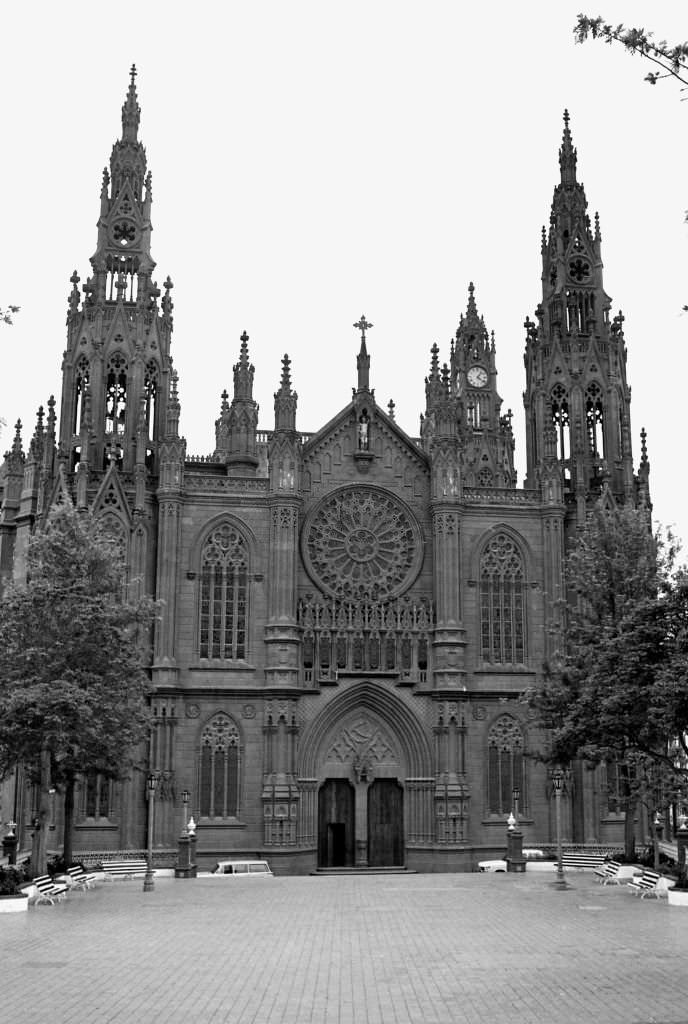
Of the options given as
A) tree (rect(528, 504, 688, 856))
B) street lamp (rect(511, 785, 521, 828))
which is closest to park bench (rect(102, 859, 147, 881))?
street lamp (rect(511, 785, 521, 828))

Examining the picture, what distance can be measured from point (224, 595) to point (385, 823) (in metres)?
12.6

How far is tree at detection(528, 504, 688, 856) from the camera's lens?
34938 mm

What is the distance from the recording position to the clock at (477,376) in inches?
3529

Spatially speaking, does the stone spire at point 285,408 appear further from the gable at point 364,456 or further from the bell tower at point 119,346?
the bell tower at point 119,346

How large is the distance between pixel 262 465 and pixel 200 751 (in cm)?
2516

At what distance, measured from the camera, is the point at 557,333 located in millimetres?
61625

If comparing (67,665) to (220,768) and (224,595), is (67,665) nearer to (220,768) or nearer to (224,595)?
(220,768)

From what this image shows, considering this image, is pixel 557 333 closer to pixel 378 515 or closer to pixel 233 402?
pixel 378 515

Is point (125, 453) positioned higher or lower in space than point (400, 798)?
higher

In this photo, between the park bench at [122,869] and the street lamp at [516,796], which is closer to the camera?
the park bench at [122,869]

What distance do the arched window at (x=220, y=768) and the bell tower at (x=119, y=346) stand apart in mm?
12424

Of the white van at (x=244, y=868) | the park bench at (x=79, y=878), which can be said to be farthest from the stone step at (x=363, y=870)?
the park bench at (x=79, y=878)

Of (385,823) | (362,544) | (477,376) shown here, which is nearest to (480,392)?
(477,376)

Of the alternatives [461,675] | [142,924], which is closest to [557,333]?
[461,675]
